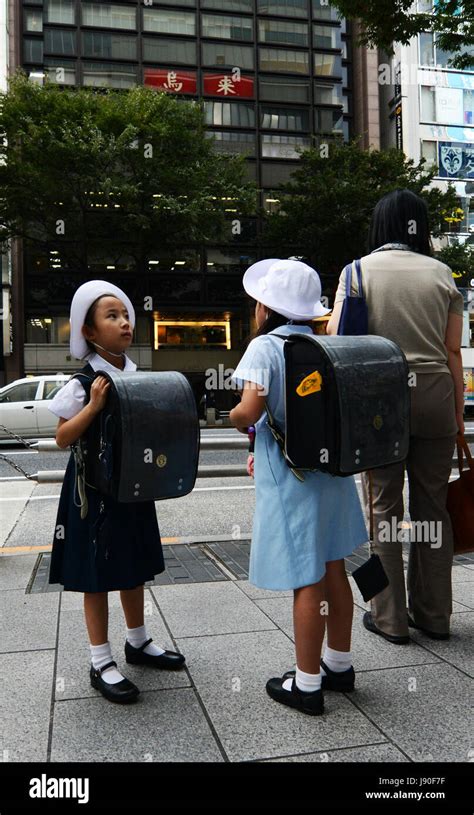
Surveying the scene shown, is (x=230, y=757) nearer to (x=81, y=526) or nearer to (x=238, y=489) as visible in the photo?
(x=81, y=526)

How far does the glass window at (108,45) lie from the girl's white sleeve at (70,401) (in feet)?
123

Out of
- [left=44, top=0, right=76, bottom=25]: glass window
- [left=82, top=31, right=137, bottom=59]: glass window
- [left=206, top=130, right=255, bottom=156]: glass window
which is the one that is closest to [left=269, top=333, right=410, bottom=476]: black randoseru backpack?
[left=206, top=130, right=255, bottom=156]: glass window

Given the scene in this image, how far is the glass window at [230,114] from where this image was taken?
1415 inches

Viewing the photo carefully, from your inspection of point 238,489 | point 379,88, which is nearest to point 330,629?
point 238,489

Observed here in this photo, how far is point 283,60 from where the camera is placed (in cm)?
3738

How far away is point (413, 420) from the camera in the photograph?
3.18m

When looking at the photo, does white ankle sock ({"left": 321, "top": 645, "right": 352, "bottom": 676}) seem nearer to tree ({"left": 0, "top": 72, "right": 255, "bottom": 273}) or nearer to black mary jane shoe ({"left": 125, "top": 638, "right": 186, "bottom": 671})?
black mary jane shoe ({"left": 125, "top": 638, "right": 186, "bottom": 671})

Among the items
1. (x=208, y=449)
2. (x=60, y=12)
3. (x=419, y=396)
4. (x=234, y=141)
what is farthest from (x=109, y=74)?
(x=419, y=396)

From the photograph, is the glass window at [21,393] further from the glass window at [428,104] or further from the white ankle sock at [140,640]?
the glass window at [428,104]

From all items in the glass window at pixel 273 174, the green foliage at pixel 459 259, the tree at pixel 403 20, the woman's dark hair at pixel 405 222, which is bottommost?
the woman's dark hair at pixel 405 222

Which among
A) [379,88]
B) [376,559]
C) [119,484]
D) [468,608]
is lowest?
[468,608]

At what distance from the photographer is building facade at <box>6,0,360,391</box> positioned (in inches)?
1307

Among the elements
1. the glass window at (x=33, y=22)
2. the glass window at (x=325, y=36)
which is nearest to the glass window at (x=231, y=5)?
the glass window at (x=325, y=36)
